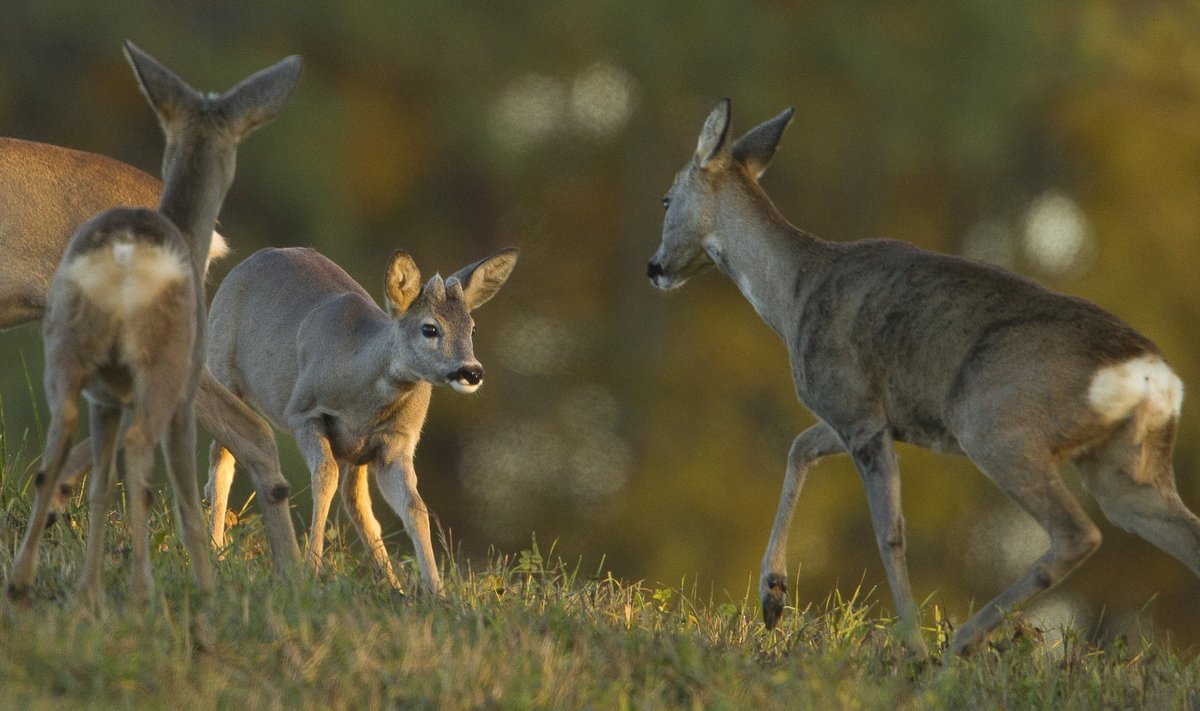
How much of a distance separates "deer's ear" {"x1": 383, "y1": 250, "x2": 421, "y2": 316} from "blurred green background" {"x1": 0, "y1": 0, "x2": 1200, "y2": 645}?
10932mm

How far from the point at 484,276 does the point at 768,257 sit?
1.20 m

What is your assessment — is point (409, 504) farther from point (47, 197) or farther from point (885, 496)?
point (47, 197)

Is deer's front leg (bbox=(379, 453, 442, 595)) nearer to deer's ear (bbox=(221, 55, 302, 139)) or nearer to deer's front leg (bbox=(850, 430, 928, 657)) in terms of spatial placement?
deer's front leg (bbox=(850, 430, 928, 657))

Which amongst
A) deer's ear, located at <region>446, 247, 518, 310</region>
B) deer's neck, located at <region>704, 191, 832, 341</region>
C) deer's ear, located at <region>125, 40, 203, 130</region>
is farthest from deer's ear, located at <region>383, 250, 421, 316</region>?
deer's ear, located at <region>125, 40, 203, 130</region>

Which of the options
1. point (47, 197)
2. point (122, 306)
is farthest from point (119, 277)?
point (47, 197)

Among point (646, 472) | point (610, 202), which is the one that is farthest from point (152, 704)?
point (610, 202)

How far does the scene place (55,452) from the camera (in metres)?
5.67

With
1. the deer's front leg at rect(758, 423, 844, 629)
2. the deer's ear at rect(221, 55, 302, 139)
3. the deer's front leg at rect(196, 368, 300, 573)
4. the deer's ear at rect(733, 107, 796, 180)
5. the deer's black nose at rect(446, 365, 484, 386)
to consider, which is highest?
the deer's ear at rect(221, 55, 302, 139)

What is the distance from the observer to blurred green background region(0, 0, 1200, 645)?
1997cm

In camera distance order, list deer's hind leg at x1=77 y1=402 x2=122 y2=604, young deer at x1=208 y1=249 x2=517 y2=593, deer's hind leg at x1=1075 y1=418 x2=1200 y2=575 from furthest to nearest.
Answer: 1. young deer at x1=208 y1=249 x2=517 y2=593
2. deer's hind leg at x1=1075 y1=418 x2=1200 y2=575
3. deer's hind leg at x1=77 y1=402 x2=122 y2=604

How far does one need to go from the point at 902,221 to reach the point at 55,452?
57.0ft

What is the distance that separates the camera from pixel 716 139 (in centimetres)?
828

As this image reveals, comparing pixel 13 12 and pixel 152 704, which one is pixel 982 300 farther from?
pixel 13 12

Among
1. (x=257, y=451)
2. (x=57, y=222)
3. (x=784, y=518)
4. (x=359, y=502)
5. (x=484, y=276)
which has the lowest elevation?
(x=784, y=518)
